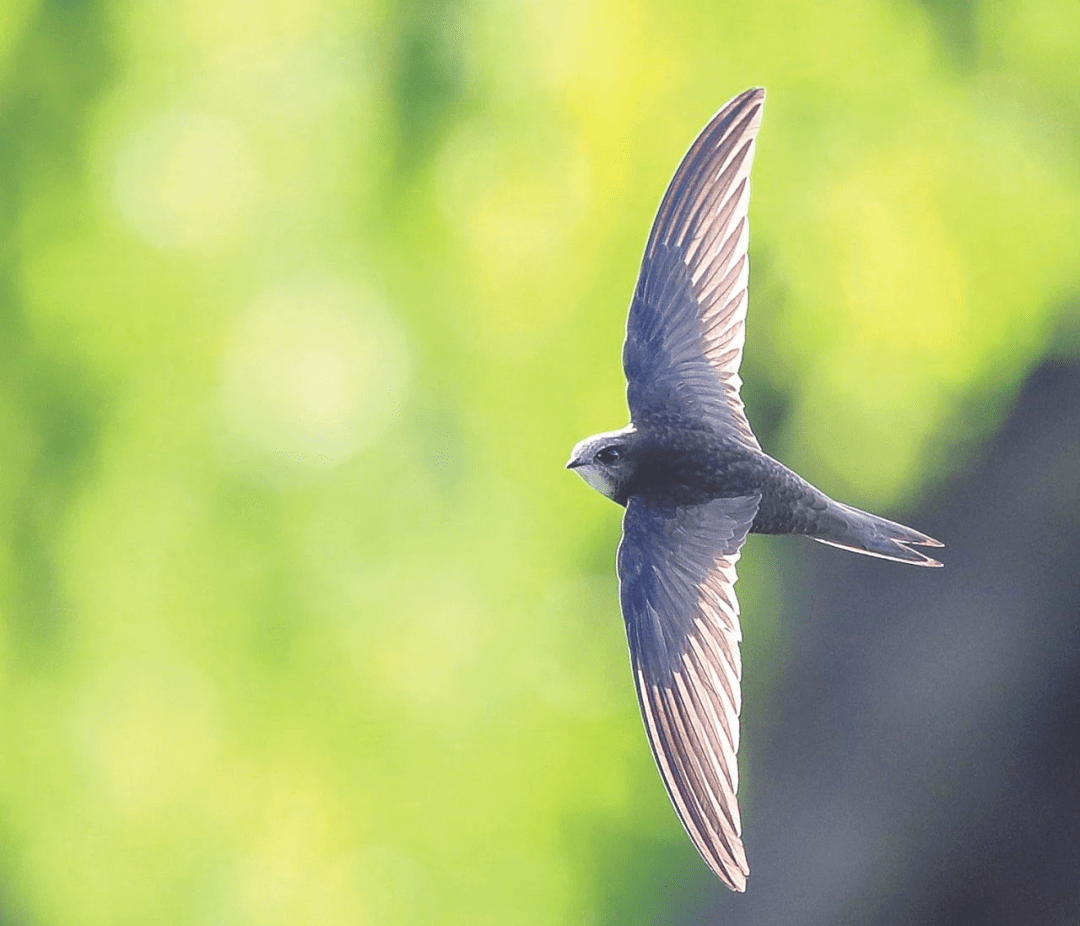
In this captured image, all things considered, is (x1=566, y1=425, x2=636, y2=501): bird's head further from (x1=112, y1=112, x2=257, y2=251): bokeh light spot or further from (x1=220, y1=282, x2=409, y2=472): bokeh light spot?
(x1=112, y1=112, x2=257, y2=251): bokeh light spot

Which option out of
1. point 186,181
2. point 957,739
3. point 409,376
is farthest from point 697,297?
point 186,181

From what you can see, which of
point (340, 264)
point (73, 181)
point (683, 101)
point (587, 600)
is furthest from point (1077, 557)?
point (73, 181)

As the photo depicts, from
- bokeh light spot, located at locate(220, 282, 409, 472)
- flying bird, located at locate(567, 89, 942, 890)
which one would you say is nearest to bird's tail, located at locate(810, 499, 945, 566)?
flying bird, located at locate(567, 89, 942, 890)

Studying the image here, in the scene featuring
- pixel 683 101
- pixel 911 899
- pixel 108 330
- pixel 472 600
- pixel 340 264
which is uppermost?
pixel 683 101

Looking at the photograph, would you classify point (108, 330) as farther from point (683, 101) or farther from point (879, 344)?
point (879, 344)

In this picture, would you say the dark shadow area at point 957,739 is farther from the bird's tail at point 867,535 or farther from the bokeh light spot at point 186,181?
the bird's tail at point 867,535
